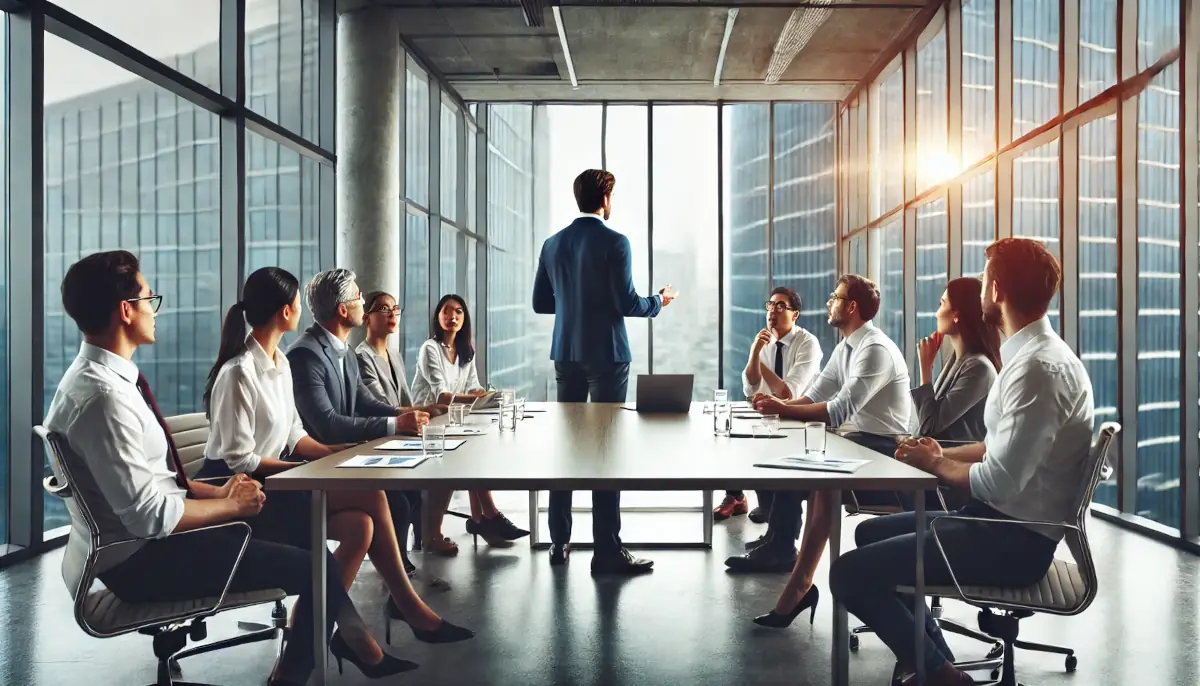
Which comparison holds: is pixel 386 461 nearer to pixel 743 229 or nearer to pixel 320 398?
pixel 320 398

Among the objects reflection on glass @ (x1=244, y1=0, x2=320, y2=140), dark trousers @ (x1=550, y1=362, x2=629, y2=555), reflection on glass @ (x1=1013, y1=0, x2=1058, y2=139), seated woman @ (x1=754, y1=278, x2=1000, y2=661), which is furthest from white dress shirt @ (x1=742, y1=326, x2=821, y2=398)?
reflection on glass @ (x1=244, y1=0, x2=320, y2=140)

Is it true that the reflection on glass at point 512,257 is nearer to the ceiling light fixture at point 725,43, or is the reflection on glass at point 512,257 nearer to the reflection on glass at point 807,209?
the ceiling light fixture at point 725,43

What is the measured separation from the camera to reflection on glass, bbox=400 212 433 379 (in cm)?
851

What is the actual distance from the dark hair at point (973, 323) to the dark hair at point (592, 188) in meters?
1.66

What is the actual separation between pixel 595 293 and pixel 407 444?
153 cm

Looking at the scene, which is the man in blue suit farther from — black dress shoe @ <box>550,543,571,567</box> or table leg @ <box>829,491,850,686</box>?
table leg @ <box>829,491,850,686</box>

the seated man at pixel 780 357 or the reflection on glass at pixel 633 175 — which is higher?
the reflection on glass at pixel 633 175

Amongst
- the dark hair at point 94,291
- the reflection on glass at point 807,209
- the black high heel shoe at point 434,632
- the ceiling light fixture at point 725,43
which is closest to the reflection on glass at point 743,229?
the reflection on glass at point 807,209

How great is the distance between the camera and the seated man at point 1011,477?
218 cm

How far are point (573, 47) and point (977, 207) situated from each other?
13.1ft

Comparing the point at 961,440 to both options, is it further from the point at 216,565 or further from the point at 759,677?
the point at 216,565

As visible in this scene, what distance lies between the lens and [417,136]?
896 cm

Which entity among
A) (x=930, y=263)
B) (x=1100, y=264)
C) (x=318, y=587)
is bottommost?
(x=318, y=587)

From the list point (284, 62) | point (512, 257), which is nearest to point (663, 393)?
point (284, 62)
